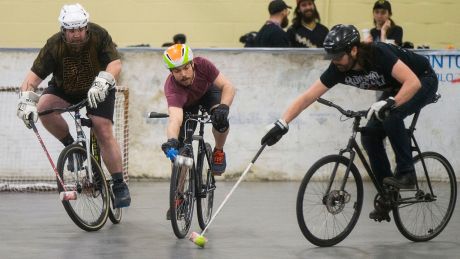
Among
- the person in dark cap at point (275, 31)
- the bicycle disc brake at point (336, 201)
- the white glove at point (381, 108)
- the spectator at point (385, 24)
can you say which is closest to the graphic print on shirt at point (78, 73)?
the bicycle disc brake at point (336, 201)

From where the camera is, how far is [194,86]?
9359mm

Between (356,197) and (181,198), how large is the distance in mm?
1305

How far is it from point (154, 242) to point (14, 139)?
4.12 meters

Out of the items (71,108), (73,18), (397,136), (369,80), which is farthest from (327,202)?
(73,18)

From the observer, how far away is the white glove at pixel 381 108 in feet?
27.8

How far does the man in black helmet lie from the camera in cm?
859


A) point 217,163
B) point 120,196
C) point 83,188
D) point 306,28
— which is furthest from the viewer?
point 306,28

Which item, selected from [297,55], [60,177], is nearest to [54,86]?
[60,177]

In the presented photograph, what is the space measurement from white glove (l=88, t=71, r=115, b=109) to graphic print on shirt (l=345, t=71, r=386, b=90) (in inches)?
74.8

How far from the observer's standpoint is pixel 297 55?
12914 millimetres

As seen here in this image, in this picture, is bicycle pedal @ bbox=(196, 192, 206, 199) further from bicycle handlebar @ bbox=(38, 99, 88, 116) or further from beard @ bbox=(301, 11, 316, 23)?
beard @ bbox=(301, 11, 316, 23)

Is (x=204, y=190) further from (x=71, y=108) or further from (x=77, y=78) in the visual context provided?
(x=77, y=78)

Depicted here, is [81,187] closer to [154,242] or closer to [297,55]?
[154,242]

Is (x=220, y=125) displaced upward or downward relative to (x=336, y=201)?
upward
